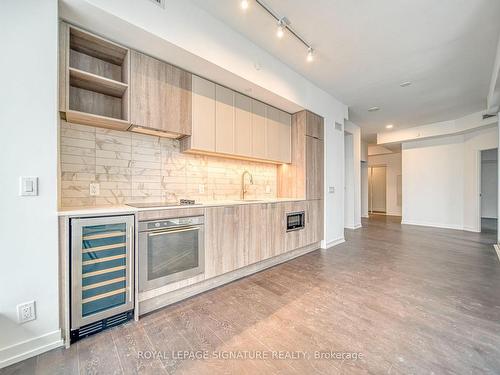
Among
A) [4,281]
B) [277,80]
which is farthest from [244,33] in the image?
[4,281]

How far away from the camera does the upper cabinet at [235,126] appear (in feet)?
8.73

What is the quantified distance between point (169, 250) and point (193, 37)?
216 centimetres

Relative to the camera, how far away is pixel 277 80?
10.5ft

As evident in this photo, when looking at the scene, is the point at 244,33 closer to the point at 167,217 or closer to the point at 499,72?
the point at 167,217

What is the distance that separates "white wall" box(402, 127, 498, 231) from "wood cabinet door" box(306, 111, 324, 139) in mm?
4823

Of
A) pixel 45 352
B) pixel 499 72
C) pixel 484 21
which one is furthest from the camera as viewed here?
pixel 499 72

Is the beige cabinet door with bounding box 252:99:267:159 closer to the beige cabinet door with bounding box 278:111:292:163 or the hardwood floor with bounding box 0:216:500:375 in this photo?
the beige cabinet door with bounding box 278:111:292:163

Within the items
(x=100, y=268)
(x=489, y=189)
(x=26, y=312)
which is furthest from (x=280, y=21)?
(x=489, y=189)

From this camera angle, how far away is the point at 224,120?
2902mm

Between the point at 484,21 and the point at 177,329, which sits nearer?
the point at 177,329

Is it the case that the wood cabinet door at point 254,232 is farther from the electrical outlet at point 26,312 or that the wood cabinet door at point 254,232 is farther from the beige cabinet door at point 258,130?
the electrical outlet at point 26,312

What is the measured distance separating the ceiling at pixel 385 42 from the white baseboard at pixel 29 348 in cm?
313

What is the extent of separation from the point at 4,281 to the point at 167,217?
43.8 inches

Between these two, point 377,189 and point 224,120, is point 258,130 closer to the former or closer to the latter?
point 224,120
